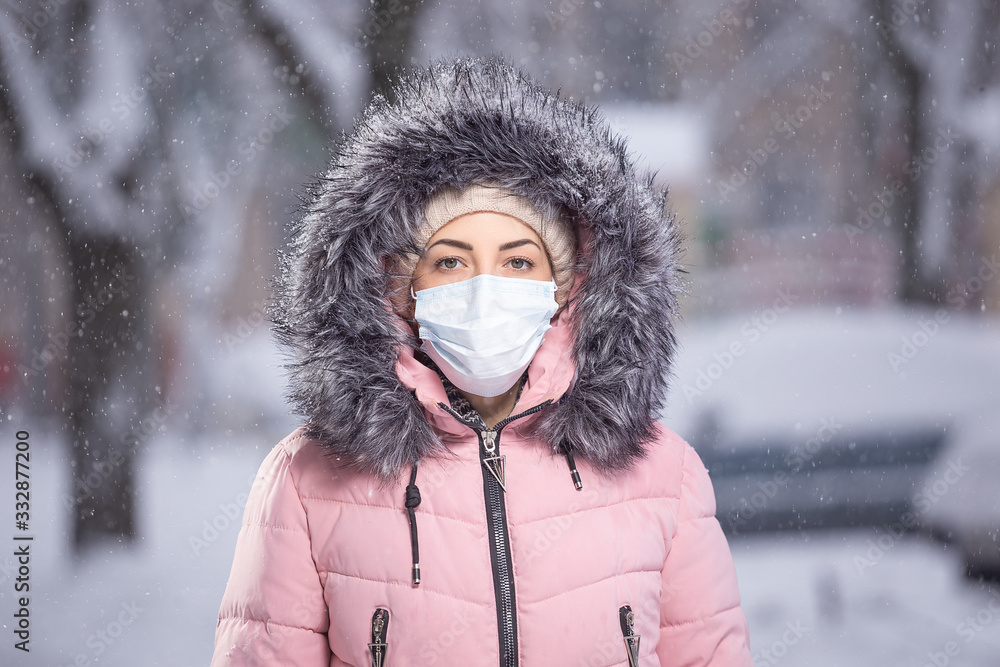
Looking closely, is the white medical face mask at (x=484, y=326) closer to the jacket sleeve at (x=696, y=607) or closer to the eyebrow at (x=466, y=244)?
the eyebrow at (x=466, y=244)

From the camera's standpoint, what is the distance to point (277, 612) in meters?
1.36

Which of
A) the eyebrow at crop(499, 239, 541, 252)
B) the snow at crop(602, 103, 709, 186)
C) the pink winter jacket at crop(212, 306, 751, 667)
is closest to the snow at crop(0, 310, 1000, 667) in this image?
the snow at crop(602, 103, 709, 186)

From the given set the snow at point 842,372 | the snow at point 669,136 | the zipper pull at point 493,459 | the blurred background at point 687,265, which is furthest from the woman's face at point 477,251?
the snow at point 669,136

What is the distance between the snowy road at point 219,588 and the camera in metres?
3.35

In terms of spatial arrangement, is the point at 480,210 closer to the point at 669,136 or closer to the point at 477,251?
the point at 477,251

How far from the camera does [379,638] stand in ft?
4.33

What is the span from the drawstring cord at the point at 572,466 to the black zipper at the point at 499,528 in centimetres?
10

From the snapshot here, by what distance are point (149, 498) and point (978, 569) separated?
415 centimetres

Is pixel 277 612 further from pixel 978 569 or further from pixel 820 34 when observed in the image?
pixel 820 34

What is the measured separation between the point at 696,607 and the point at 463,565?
0.50 meters

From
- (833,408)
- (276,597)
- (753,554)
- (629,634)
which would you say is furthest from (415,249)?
(833,408)

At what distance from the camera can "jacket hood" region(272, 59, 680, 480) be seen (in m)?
1.44

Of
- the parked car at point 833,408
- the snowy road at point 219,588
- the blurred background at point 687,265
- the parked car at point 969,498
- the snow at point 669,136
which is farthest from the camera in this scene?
the snow at point 669,136

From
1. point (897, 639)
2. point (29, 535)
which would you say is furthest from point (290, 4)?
point (897, 639)
